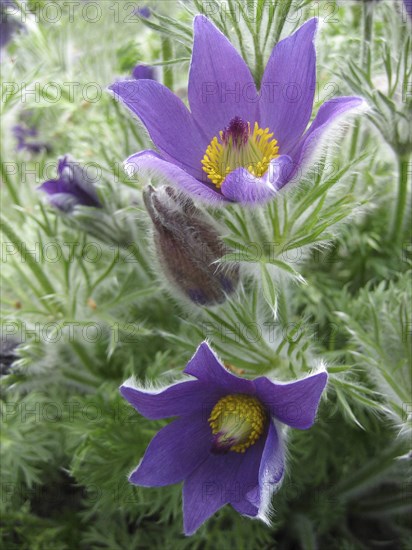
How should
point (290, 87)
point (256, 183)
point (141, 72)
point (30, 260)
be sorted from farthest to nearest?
1. point (30, 260)
2. point (141, 72)
3. point (290, 87)
4. point (256, 183)

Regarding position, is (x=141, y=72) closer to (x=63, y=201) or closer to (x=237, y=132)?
(x=63, y=201)

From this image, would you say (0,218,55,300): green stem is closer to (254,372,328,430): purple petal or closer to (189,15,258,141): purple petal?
(189,15,258,141): purple petal

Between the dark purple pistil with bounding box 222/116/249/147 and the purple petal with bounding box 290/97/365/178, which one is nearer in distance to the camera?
the purple petal with bounding box 290/97/365/178

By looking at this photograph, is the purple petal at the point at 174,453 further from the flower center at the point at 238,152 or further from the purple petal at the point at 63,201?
the purple petal at the point at 63,201

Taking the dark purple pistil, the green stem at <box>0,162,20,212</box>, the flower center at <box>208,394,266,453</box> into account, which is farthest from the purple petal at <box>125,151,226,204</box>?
the green stem at <box>0,162,20,212</box>

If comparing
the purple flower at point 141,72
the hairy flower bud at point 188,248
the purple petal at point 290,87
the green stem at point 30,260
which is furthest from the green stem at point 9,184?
the purple petal at point 290,87

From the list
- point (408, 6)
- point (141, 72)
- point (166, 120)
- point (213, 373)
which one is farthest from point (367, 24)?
point (213, 373)
